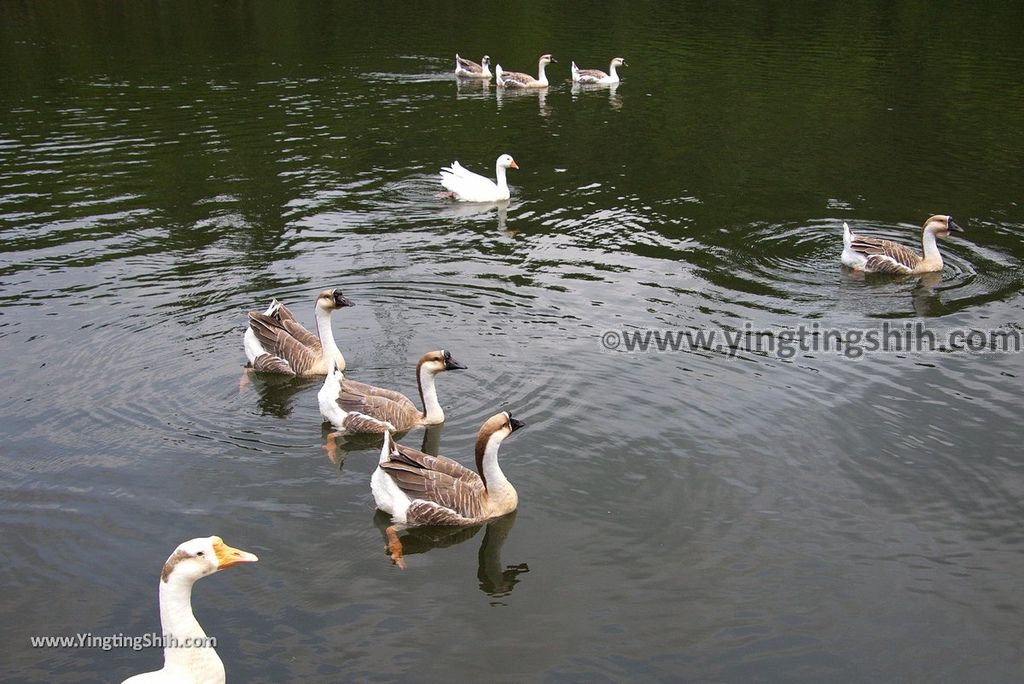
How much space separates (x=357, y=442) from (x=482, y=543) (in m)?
2.75

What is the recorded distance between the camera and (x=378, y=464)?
12.0m

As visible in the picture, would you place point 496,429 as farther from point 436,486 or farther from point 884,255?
point 884,255

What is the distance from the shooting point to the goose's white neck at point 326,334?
1468 centimetres

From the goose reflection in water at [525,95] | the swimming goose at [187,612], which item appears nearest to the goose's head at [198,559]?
the swimming goose at [187,612]

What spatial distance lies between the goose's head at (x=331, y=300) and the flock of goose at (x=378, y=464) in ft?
0.05

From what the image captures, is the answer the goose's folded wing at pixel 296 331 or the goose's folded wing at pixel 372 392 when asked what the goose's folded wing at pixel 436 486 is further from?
the goose's folded wing at pixel 296 331

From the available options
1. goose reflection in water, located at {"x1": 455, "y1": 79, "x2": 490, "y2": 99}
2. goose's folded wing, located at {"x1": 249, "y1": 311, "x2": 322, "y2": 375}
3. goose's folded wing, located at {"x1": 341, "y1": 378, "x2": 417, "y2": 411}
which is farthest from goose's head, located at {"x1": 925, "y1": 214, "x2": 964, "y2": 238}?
goose reflection in water, located at {"x1": 455, "y1": 79, "x2": 490, "y2": 99}

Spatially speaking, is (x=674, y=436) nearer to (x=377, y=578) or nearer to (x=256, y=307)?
(x=377, y=578)

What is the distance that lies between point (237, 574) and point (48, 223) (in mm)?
14534

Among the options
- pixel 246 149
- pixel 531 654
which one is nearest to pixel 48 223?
pixel 246 149

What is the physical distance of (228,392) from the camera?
1431 cm

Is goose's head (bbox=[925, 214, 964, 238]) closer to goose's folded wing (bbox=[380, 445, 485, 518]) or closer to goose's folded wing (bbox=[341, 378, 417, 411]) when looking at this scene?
goose's folded wing (bbox=[341, 378, 417, 411])

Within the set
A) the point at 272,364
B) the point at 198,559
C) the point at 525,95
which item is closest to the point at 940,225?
the point at 272,364

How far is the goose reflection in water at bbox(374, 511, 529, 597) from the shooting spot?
34.2ft
